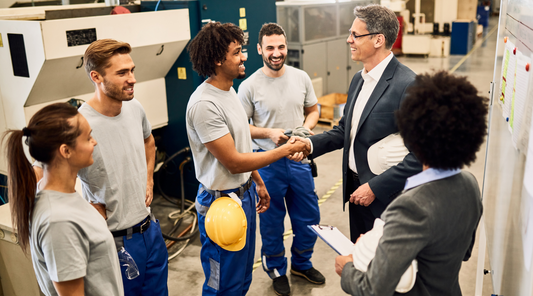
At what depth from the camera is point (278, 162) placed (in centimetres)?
331

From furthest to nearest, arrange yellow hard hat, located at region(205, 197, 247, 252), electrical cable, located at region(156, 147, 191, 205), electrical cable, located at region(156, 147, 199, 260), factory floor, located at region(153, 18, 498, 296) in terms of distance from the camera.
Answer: electrical cable, located at region(156, 147, 191, 205) → electrical cable, located at region(156, 147, 199, 260) → factory floor, located at region(153, 18, 498, 296) → yellow hard hat, located at region(205, 197, 247, 252)

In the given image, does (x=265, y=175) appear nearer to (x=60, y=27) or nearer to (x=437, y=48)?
(x=60, y=27)

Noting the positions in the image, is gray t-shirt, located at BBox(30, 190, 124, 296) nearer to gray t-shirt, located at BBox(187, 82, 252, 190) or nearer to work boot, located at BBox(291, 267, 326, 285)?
gray t-shirt, located at BBox(187, 82, 252, 190)

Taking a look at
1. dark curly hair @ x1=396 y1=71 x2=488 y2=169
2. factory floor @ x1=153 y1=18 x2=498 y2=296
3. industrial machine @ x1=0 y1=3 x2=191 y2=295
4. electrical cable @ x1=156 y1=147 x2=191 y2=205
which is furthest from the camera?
electrical cable @ x1=156 y1=147 x2=191 y2=205

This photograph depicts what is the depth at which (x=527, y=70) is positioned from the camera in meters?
1.88

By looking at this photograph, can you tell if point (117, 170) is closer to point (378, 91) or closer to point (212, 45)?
point (212, 45)

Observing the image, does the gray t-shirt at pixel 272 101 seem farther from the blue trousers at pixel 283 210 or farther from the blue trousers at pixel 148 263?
the blue trousers at pixel 148 263

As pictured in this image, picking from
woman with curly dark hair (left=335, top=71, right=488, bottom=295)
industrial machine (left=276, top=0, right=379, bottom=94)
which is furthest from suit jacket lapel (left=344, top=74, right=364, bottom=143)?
industrial machine (left=276, top=0, right=379, bottom=94)

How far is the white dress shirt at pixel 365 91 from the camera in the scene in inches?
96.3

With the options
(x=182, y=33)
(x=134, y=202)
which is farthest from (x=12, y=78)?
(x=134, y=202)

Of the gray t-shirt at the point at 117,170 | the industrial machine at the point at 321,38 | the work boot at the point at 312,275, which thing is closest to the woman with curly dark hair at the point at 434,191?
the gray t-shirt at the point at 117,170

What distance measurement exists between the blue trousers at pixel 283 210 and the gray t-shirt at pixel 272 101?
23cm

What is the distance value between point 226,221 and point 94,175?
72 cm

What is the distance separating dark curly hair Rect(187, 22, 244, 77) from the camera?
246 cm
